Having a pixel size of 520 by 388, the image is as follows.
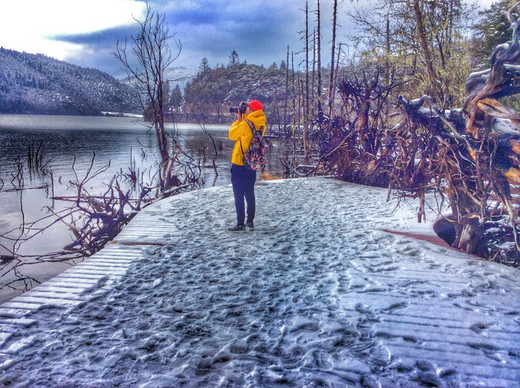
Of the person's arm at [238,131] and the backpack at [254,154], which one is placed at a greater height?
the person's arm at [238,131]

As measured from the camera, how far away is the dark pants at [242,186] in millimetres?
6258

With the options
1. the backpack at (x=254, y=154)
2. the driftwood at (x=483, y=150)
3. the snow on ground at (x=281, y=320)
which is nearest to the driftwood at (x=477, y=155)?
the driftwood at (x=483, y=150)

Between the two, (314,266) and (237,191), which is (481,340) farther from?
(237,191)

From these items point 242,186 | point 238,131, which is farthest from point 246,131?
point 242,186

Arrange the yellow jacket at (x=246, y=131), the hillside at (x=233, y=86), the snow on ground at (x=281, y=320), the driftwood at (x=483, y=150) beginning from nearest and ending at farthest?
the snow on ground at (x=281, y=320), the driftwood at (x=483, y=150), the yellow jacket at (x=246, y=131), the hillside at (x=233, y=86)

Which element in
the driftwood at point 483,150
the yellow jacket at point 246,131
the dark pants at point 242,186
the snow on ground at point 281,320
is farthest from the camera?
the dark pants at point 242,186

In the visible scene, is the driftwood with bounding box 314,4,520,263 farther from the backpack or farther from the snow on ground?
the backpack

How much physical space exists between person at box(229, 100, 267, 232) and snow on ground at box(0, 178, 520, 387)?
0.77 meters

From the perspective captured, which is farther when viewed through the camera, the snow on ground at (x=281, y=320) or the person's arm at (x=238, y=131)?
the person's arm at (x=238, y=131)

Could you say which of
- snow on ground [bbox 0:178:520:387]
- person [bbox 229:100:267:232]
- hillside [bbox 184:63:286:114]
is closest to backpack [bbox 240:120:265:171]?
person [bbox 229:100:267:232]

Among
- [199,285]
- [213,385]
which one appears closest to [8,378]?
[213,385]

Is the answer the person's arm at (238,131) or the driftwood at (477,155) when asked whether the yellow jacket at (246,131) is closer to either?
the person's arm at (238,131)

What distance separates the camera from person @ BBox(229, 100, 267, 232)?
6.06 m

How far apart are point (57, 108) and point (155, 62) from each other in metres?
216
